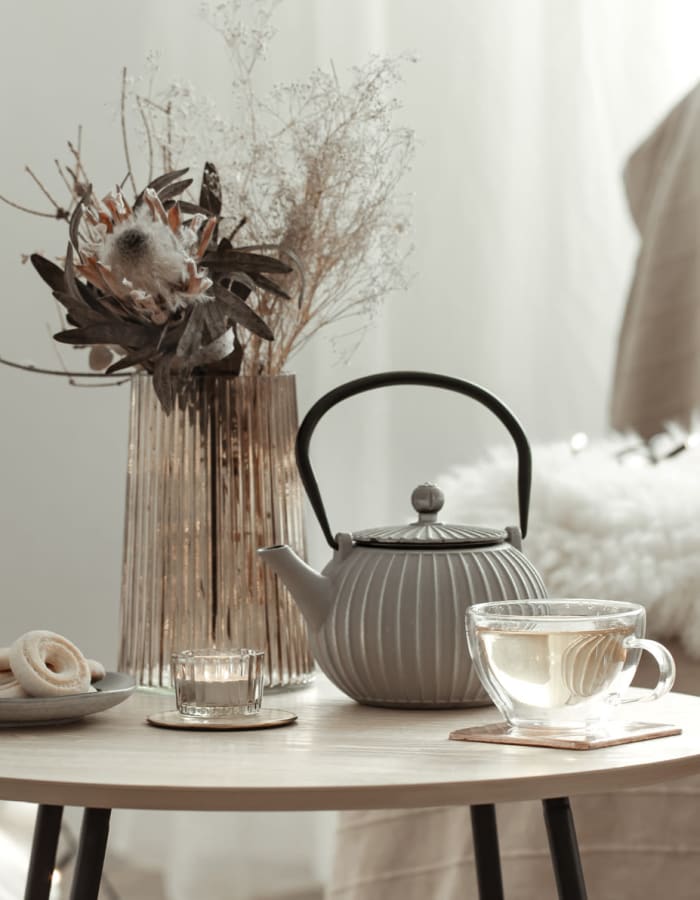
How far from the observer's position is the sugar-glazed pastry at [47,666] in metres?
0.79

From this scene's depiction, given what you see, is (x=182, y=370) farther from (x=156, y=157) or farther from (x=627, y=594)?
(x=156, y=157)

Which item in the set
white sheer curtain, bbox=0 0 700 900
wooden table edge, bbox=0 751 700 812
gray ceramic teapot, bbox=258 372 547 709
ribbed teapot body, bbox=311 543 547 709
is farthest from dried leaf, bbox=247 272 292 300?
white sheer curtain, bbox=0 0 700 900

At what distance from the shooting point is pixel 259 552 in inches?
34.7

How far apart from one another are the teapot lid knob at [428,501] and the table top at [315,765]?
0.47 feet

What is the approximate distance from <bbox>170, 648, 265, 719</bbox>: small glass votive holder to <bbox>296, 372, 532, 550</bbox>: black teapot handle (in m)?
0.13

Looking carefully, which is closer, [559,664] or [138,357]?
[559,664]

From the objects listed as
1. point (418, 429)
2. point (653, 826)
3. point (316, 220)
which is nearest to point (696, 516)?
point (653, 826)

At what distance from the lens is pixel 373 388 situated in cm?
91

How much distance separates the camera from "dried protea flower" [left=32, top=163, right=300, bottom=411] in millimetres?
862

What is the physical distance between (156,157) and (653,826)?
101 centimetres

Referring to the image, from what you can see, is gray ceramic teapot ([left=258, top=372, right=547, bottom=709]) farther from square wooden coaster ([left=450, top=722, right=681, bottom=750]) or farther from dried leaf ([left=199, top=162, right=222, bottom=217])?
dried leaf ([left=199, top=162, right=222, bottom=217])

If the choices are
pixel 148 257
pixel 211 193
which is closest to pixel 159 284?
pixel 148 257

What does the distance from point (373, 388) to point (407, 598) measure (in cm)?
17

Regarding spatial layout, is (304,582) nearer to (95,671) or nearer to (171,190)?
(95,671)
